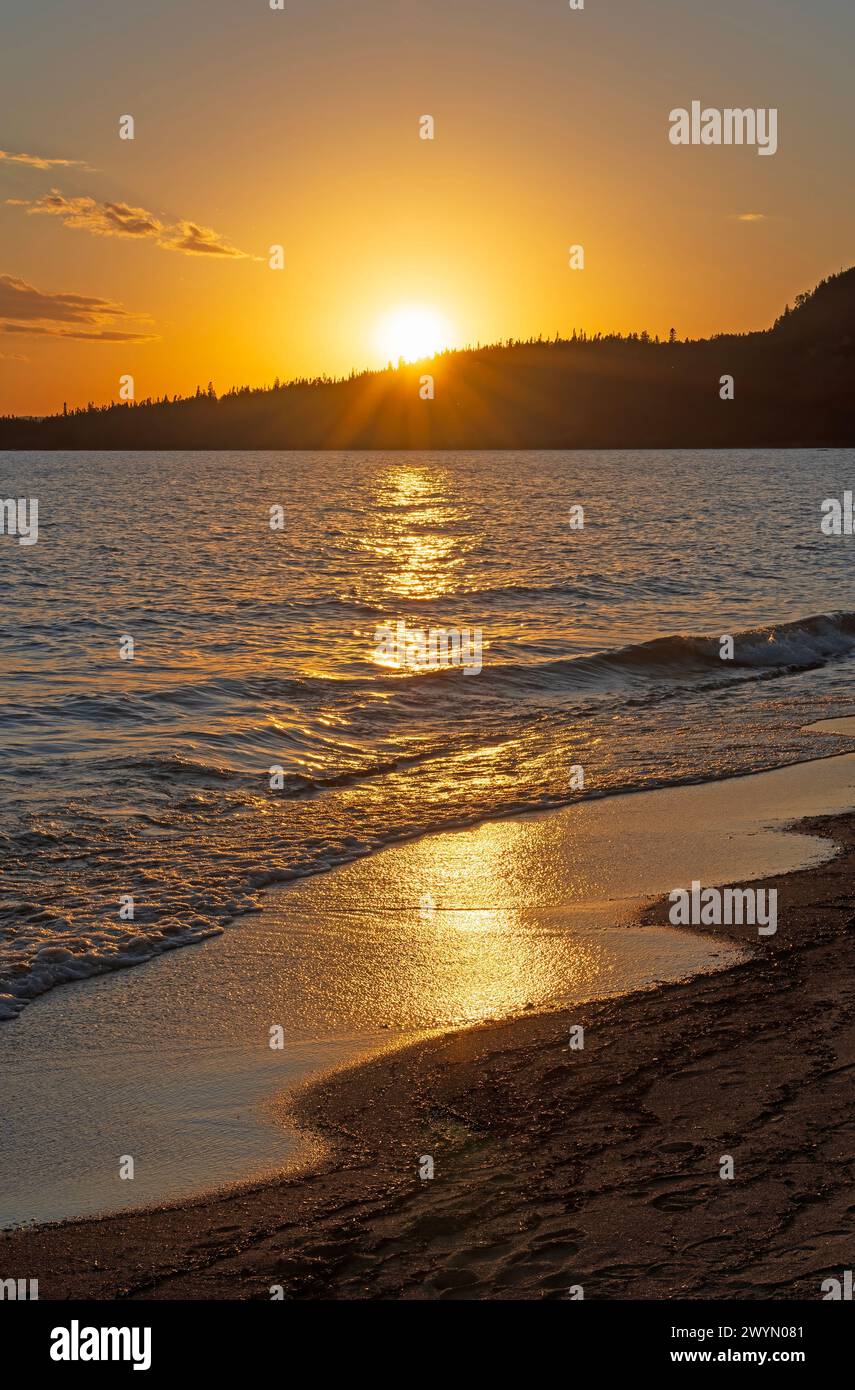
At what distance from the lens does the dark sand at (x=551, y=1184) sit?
435 cm

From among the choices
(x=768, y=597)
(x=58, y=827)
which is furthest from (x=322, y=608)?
(x=58, y=827)

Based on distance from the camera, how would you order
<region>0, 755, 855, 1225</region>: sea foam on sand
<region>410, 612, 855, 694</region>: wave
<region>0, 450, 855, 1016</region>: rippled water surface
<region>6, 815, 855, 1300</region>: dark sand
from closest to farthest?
<region>6, 815, 855, 1300</region>: dark sand → <region>0, 755, 855, 1225</region>: sea foam on sand → <region>0, 450, 855, 1016</region>: rippled water surface → <region>410, 612, 855, 694</region>: wave

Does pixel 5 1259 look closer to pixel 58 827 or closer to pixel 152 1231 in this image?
pixel 152 1231

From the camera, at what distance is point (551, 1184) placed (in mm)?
4961

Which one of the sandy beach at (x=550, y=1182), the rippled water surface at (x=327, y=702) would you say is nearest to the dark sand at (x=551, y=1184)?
the sandy beach at (x=550, y=1182)

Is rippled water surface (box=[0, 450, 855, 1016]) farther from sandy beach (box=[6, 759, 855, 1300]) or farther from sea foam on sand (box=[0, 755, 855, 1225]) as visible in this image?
sandy beach (box=[6, 759, 855, 1300])

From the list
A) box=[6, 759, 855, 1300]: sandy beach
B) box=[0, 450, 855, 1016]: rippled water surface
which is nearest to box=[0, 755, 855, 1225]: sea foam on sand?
box=[6, 759, 855, 1300]: sandy beach

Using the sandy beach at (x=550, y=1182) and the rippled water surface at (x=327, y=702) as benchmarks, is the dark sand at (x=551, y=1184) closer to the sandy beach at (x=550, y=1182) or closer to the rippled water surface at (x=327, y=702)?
the sandy beach at (x=550, y=1182)

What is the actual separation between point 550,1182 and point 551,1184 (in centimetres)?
2

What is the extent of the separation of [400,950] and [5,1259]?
12.1 feet

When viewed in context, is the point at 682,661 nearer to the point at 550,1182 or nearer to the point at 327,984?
the point at 327,984

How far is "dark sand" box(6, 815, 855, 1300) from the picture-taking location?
435cm

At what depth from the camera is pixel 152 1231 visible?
4.76 meters

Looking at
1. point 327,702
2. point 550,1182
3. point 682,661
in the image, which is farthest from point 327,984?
point 682,661
